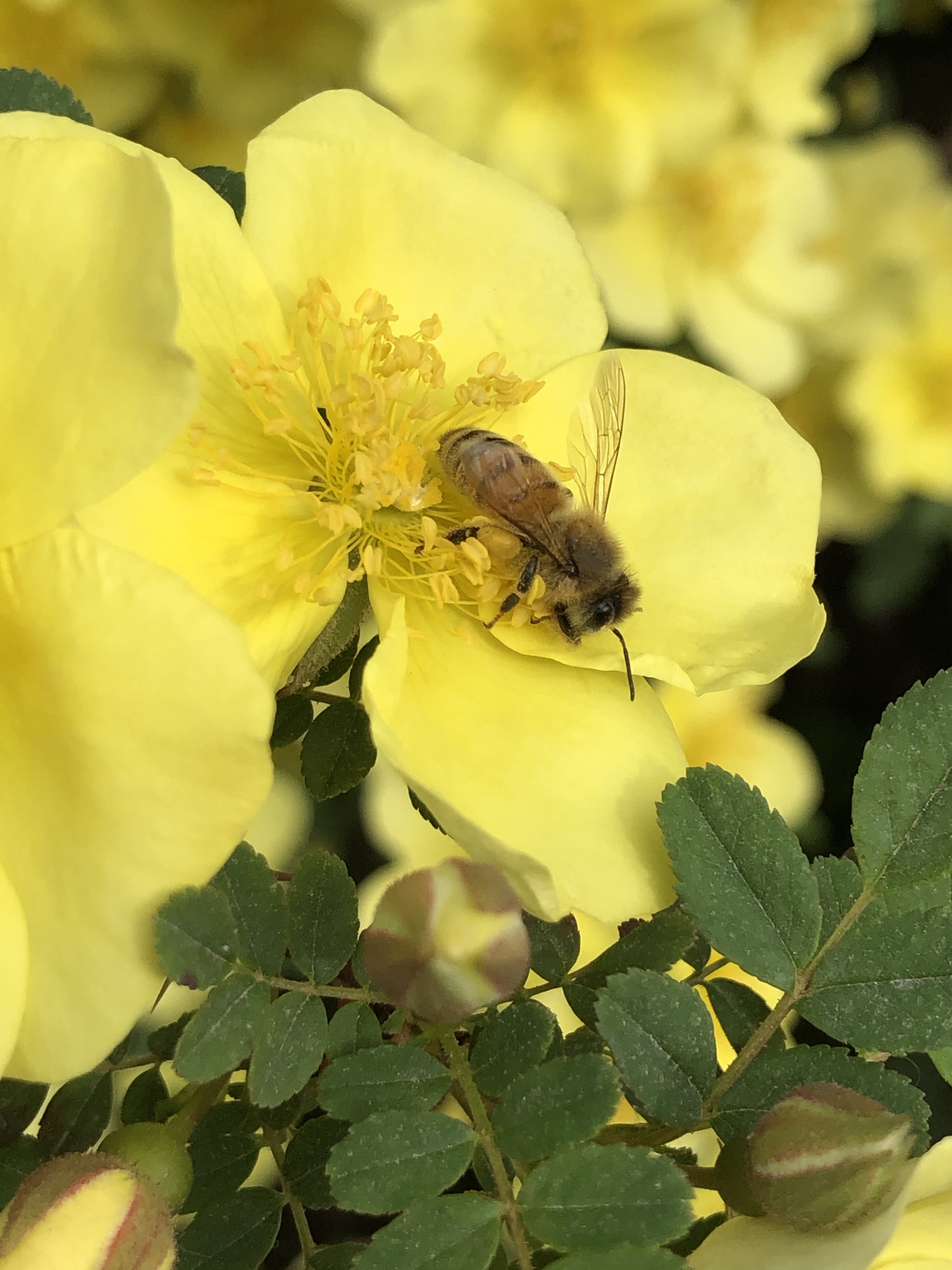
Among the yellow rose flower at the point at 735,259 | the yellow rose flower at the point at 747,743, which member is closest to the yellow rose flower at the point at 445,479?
the yellow rose flower at the point at 747,743

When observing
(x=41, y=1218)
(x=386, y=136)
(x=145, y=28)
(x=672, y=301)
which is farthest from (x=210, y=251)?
(x=672, y=301)

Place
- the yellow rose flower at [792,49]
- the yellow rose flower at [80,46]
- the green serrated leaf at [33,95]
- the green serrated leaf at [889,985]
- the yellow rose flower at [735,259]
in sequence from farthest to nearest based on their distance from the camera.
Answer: the yellow rose flower at [735,259] < the yellow rose flower at [792,49] < the yellow rose flower at [80,46] < the green serrated leaf at [33,95] < the green serrated leaf at [889,985]

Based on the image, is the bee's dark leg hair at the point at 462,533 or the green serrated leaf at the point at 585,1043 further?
the bee's dark leg hair at the point at 462,533

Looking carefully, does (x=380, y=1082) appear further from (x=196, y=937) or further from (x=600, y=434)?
(x=600, y=434)

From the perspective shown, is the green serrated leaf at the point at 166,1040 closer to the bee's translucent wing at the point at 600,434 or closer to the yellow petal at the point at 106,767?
the yellow petal at the point at 106,767

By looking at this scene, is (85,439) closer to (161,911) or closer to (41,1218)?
(161,911)

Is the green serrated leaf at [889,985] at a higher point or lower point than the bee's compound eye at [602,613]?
lower

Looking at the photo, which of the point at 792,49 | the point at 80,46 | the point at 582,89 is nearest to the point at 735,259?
the point at 792,49
